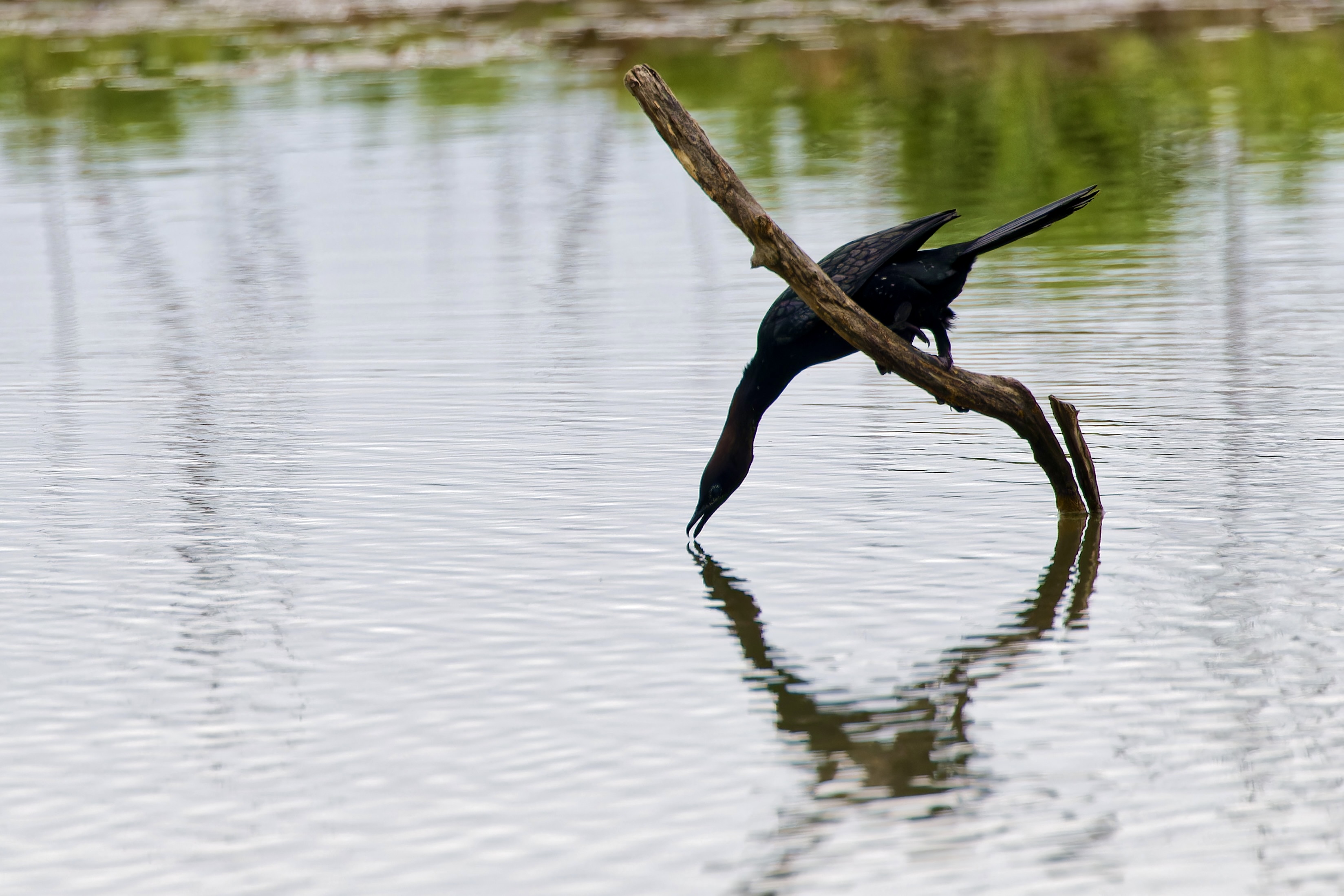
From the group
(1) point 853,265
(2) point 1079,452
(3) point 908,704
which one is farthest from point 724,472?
(3) point 908,704

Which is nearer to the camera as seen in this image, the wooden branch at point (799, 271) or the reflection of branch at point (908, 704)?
the reflection of branch at point (908, 704)

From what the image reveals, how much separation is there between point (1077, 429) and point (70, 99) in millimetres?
22257

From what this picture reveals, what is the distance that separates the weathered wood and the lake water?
0.14 meters

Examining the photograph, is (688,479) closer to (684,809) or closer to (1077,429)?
(1077,429)

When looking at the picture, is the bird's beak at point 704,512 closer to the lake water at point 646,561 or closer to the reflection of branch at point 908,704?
the lake water at point 646,561

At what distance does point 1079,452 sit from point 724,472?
1395mm

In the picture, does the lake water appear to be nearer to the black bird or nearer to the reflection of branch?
the reflection of branch

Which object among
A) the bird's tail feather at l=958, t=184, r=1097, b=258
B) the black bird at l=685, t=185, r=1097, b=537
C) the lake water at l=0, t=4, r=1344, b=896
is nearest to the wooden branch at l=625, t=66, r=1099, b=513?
the black bird at l=685, t=185, r=1097, b=537

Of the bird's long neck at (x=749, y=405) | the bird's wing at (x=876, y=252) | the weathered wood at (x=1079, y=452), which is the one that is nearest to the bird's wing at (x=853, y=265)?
the bird's wing at (x=876, y=252)

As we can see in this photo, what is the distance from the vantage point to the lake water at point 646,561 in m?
4.95

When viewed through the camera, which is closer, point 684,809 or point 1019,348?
point 684,809

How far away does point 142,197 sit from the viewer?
61.3 ft

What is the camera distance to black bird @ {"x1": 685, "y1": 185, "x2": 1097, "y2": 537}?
6.75 metres

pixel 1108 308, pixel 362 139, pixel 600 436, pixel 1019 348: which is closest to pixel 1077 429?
pixel 600 436
